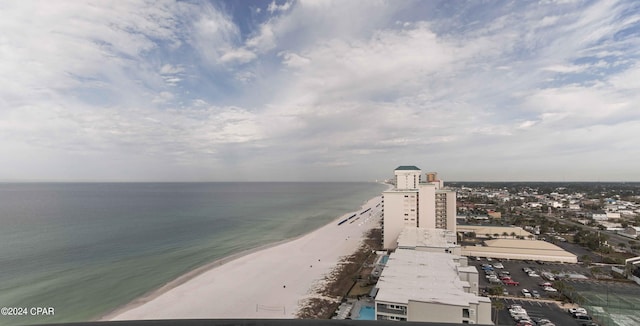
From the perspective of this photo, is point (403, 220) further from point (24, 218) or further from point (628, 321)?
point (24, 218)

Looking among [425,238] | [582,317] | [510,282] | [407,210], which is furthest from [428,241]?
[582,317]

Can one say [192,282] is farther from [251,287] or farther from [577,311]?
[577,311]

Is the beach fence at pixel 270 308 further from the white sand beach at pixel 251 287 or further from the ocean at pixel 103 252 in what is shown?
the ocean at pixel 103 252

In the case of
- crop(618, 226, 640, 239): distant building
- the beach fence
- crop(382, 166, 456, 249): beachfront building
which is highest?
crop(382, 166, 456, 249): beachfront building

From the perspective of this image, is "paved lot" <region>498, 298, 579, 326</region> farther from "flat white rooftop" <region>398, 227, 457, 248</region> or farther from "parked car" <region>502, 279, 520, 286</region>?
"flat white rooftop" <region>398, 227, 457, 248</region>

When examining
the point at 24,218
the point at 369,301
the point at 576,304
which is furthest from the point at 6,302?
the point at 24,218

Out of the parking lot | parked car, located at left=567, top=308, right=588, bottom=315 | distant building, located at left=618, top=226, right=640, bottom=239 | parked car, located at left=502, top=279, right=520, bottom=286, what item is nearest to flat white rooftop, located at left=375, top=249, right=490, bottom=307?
the parking lot

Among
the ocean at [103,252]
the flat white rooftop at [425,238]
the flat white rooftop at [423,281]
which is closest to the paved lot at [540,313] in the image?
the flat white rooftop at [423,281]
